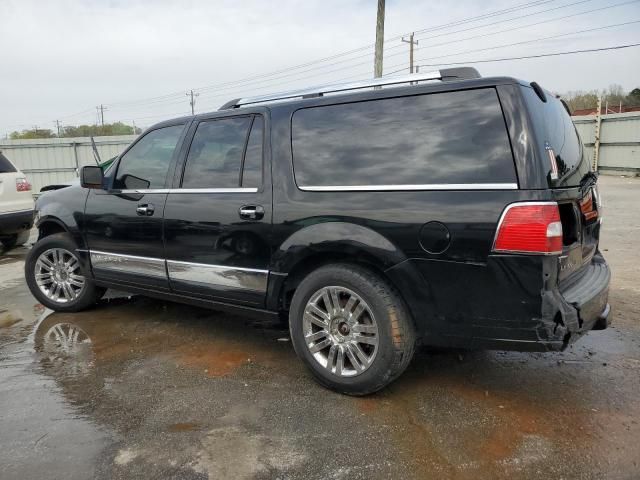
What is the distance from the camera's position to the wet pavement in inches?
100

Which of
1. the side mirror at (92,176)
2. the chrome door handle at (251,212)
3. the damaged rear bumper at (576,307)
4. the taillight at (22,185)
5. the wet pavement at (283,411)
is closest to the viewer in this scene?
the wet pavement at (283,411)

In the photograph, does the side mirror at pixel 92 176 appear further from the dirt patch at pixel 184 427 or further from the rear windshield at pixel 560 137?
the rear windshield at pixel 560 137

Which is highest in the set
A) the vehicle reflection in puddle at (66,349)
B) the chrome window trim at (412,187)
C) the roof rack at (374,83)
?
the roof rack at (374,83)

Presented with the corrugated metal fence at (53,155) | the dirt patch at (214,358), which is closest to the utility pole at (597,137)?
the corrugated metal fence at (53,155)

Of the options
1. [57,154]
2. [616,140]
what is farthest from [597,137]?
[57,154]

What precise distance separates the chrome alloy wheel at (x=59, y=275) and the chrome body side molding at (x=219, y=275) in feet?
4.82

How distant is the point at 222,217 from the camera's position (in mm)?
3715

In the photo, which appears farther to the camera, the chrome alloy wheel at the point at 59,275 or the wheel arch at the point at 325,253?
the chrome alloy wheel at the point at 59,275

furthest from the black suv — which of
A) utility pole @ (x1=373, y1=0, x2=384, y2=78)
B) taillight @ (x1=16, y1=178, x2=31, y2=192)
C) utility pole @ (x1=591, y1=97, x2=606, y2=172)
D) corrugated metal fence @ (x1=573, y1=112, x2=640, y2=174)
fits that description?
utility pole @ (x1=591, y1=97, x2=606, y2=172)

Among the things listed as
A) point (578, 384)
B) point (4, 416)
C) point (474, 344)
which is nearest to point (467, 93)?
point (474, 344)

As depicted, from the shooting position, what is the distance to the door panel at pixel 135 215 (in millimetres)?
4195

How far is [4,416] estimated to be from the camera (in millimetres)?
3107

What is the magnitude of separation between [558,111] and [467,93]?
822 mm

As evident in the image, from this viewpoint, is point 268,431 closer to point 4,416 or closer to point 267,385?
point 267,385
